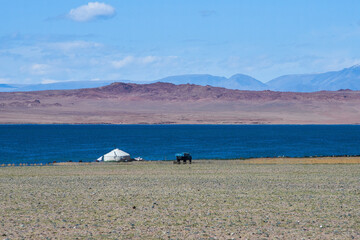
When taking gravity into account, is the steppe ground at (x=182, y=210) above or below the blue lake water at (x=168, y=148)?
above

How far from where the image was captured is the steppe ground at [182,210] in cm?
1562

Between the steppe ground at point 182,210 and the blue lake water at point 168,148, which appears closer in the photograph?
the steppe ground at point 182,210

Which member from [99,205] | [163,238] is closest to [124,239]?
[163,238]

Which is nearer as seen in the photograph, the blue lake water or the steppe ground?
the steppe ground

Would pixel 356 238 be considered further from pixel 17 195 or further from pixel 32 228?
pixel 17 195

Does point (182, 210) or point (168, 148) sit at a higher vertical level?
point (182, 210)

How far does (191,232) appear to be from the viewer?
618 inches

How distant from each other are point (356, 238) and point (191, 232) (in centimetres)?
455

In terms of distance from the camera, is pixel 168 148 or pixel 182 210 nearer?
pixel 182 210

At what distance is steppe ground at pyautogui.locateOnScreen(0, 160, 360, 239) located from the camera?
15625 mm

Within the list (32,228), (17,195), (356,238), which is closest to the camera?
(356,238)

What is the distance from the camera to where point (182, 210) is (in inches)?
770

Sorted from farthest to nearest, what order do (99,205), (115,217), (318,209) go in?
(99,205) < (318,209) < (115,217)

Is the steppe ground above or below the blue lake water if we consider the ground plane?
above
